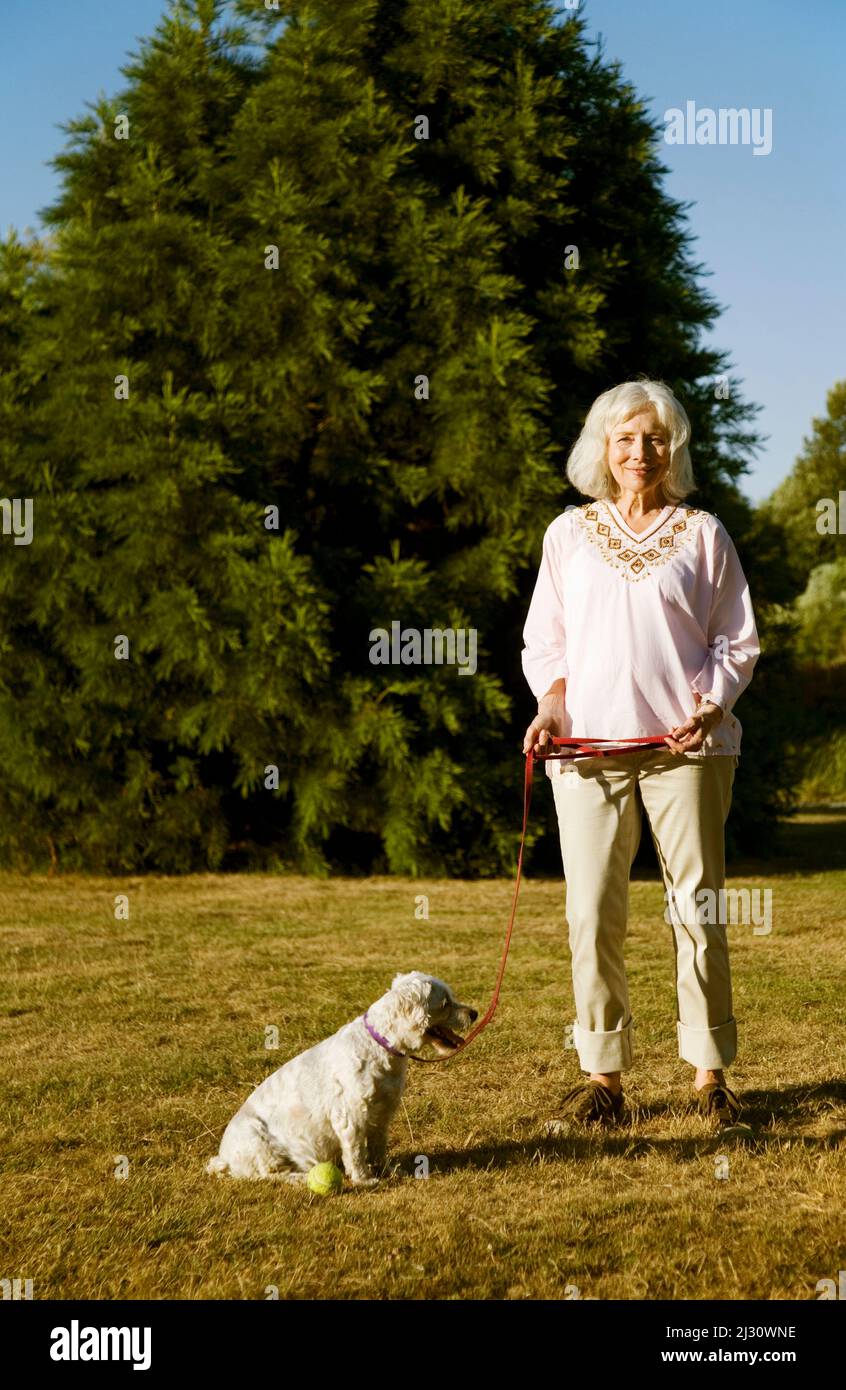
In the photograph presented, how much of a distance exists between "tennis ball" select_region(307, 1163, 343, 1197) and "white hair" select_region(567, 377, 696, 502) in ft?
7.73

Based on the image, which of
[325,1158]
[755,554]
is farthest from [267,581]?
[325,1158]

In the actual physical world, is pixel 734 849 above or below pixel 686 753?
below

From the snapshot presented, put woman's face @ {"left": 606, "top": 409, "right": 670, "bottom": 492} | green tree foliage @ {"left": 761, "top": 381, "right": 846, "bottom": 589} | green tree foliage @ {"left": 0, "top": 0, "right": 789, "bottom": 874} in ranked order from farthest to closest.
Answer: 1. green tree foliage @ {"left": 761, "top": 381, "right": 846, "bottom": 589}
2. green tree foliage @ {"left": 0, "top": 0, "right": 789, "bottom": 874}
3. woman's face @ {"left": 606, "top": 409, "right": 670, "bottom": 492}

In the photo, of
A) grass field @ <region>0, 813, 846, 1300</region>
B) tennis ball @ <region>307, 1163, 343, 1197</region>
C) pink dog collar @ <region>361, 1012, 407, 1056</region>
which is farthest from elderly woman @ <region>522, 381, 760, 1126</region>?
tennis ball @ <region>307, 1163, 343, 1197</region>

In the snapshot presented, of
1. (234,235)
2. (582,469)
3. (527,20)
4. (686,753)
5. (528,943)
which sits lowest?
(528,943)

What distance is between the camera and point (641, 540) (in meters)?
4.41

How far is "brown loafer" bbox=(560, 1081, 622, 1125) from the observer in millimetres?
4605

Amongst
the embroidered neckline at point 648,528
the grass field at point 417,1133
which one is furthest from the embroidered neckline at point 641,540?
the grass field at point 417,1133

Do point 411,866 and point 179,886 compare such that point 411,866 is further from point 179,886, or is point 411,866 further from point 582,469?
point 582,469

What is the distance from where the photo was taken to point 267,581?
10219 mm

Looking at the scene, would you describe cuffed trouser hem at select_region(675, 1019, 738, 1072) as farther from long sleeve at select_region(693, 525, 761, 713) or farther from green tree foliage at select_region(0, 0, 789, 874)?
green tree foliage at select_region(0, 0, 789, 874)

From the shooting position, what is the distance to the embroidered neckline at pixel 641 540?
14.3ft

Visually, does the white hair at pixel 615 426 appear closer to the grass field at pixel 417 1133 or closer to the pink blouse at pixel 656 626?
the pink blouse at pixel 656 626
